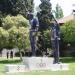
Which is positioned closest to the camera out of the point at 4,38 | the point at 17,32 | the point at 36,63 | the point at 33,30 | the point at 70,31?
the point at 36,63

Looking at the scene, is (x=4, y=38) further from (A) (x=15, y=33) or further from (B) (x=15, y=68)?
(B) (x=15, y=68)

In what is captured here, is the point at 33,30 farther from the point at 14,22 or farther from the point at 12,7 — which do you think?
the point at 12,7

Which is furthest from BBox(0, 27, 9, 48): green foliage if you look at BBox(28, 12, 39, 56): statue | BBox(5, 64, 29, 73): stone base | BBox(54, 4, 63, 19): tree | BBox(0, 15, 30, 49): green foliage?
BBox(54, 4, 63, 19): tree

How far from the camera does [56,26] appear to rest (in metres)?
27.4

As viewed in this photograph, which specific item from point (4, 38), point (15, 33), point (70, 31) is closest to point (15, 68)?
point (4, 38)

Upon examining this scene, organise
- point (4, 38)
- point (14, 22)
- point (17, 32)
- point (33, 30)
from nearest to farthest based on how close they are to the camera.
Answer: point (33, 30) < point (4, 38) < point (17, 32) < point (14, 22)

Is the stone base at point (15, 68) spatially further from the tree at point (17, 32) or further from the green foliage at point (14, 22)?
the green foliage at point (14, 22)

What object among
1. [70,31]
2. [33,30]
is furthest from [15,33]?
[33,30]

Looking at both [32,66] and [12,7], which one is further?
[12,7]

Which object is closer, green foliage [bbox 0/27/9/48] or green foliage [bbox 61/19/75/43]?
green foliage [bbox 0/27/9/48]

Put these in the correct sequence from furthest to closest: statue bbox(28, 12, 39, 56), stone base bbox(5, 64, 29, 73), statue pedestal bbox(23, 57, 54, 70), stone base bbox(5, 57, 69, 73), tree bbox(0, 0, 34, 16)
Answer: tree bbox(0, 0, 34, 16) → statue bbox(28, 12, 39, 56) → statue pedestal bbox(23, 57, 54, 70) → stone base bbox(5, 57, 69, 73) → stone base bbox(5, 64, 29, 73)

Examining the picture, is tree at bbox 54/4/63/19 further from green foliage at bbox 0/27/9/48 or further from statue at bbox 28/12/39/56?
statue at bbox 28/12/39/56

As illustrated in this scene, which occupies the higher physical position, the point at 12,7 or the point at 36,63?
the point at 12,7

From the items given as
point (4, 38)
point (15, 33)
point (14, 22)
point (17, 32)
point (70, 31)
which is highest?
point (14, 22)
